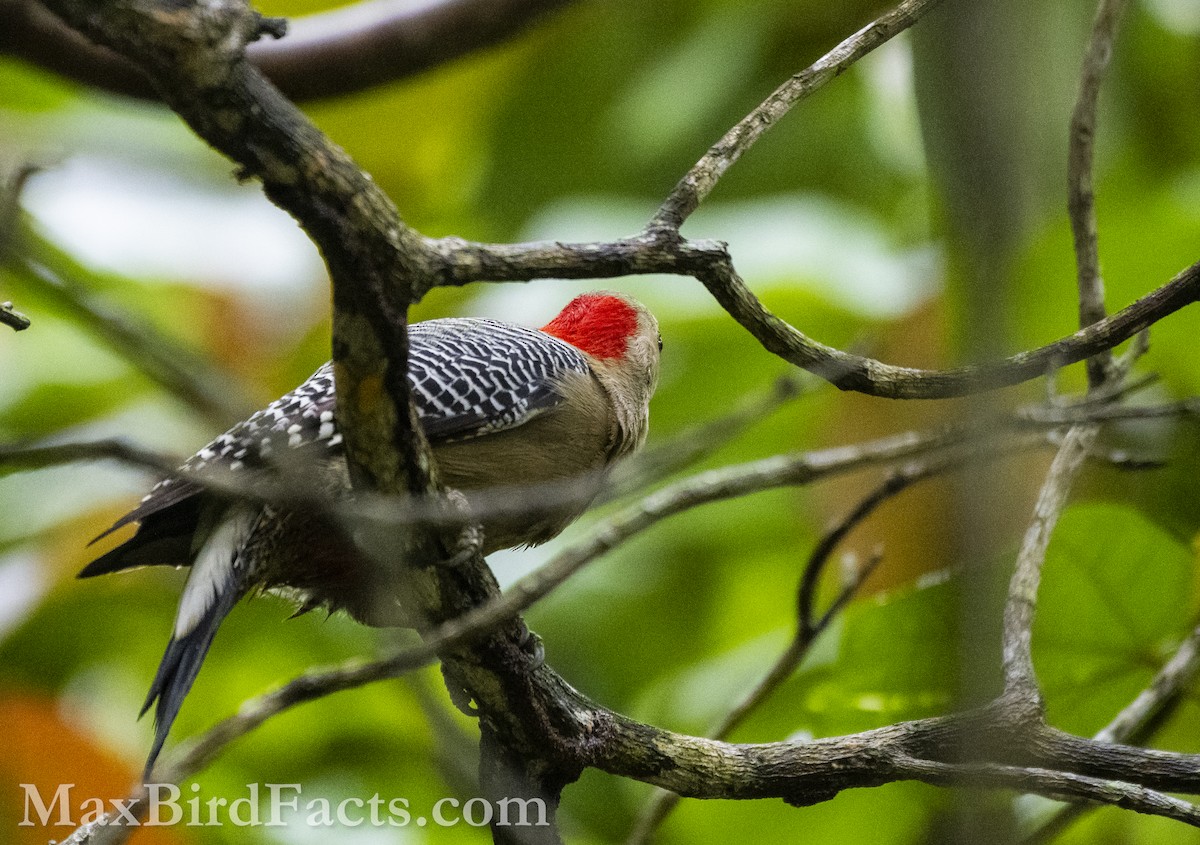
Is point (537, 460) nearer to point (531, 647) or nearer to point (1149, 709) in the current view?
point (531, 647)

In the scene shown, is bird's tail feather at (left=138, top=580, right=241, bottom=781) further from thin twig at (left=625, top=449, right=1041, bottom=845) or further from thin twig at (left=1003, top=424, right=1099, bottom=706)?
thin twig at (left=1003, top=424, right=1099, bottom=706)

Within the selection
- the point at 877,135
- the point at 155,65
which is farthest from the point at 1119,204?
the point at 155,65

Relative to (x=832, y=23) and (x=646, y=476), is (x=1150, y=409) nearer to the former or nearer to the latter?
(x=646, y=476)

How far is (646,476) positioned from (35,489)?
11.4 feet

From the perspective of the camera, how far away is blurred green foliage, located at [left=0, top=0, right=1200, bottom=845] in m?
2.99

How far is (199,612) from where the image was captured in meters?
2.25

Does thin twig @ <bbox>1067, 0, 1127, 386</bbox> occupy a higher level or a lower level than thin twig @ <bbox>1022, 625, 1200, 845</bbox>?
higher

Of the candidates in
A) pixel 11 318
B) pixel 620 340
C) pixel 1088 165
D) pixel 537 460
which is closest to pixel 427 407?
pixel 537 460

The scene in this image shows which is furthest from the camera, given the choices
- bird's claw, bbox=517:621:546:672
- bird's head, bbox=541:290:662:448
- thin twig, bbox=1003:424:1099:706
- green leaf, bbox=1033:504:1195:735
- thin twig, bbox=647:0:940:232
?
bird's head, bbox=541:290:662:448

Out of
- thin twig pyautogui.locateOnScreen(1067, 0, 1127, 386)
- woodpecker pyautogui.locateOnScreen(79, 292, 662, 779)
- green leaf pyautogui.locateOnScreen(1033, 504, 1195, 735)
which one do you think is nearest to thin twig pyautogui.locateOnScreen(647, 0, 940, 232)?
woodpecker pyautogui.locateOnScreen(79, 292, 662, 779)

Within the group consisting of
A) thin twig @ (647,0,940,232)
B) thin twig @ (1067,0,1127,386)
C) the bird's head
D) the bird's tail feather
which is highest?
the bird's head

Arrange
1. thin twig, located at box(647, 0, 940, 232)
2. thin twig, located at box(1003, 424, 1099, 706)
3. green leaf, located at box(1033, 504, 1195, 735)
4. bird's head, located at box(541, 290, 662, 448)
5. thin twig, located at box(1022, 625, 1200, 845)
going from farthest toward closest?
bird's head, located at box(541, 290, 662, 448)
green leaf, located at box(1033, 504, 1195, 735)
thin twig, located at box(1022, 625, 1200, 845)
thin twig, located at box(1003, 424, 1099, 706)
thin twig, located at box(647, 0, 940, 232)

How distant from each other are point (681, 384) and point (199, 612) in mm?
2483

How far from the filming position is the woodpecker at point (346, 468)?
7.52ft
